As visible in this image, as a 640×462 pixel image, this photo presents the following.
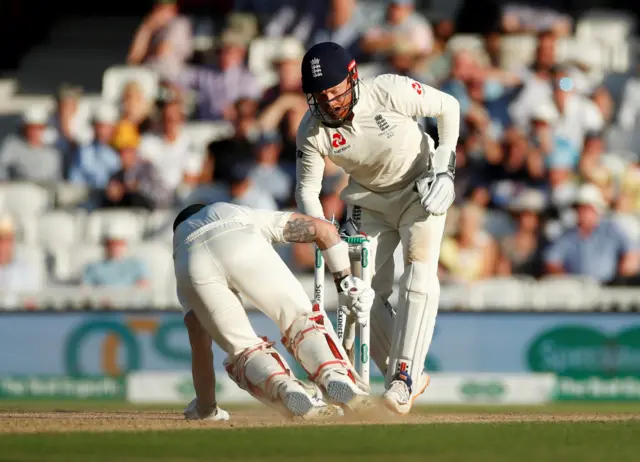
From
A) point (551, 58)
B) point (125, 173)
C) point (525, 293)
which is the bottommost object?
point (525, 293)

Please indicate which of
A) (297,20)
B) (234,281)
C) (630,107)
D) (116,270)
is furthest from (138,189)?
(234,281)

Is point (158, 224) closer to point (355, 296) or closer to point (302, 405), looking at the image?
point (355, 296)

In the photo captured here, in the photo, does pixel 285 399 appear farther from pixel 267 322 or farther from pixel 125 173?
pixel 125 173

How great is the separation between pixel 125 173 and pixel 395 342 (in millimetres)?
6295

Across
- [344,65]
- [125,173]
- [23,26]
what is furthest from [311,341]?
[23,26]

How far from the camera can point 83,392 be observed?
11797 millimetres

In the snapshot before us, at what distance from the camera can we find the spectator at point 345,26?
14695 mm

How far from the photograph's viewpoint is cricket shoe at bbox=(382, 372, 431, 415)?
756cm

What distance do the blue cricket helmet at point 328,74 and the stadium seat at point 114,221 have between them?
574cm

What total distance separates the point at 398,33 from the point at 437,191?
6.98m

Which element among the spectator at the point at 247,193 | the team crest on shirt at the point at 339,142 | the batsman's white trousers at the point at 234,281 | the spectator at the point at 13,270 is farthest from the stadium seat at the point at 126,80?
the batsman's white trousers at the point at 234,281

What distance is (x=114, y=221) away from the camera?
42.6 ft

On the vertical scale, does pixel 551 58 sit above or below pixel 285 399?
A: above

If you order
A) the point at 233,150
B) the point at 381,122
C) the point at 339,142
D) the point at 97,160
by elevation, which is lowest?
the point at 97,160
